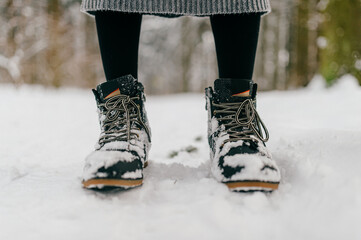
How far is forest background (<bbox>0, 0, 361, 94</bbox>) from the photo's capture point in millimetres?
4133

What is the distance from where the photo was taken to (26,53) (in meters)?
8.36

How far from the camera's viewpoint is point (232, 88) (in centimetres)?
100

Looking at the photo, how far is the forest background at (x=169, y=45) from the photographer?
4133mm

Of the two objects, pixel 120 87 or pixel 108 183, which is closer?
pixel 108 183

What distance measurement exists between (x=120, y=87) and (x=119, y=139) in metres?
0.18

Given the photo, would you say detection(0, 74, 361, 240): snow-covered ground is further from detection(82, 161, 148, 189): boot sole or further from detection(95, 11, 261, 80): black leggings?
detection(95, 11, 261, 80): black leggings

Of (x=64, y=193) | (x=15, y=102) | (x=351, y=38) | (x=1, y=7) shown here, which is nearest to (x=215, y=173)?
(x=64, y=193)

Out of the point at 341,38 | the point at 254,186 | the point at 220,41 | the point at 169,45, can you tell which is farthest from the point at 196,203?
the point at 169,45

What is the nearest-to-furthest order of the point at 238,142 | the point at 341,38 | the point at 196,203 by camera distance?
the point at 196,203 → the point at 238,142 → the point at 341,38

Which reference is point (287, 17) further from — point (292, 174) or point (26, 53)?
point (292, 174)

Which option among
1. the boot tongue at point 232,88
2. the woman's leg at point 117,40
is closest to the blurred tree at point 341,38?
the boot tongue at point 232,88

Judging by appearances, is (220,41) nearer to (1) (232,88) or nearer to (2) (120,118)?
(1) (232,88)

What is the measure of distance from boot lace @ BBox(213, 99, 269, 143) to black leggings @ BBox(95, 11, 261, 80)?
126mm

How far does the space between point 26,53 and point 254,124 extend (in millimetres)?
8755
